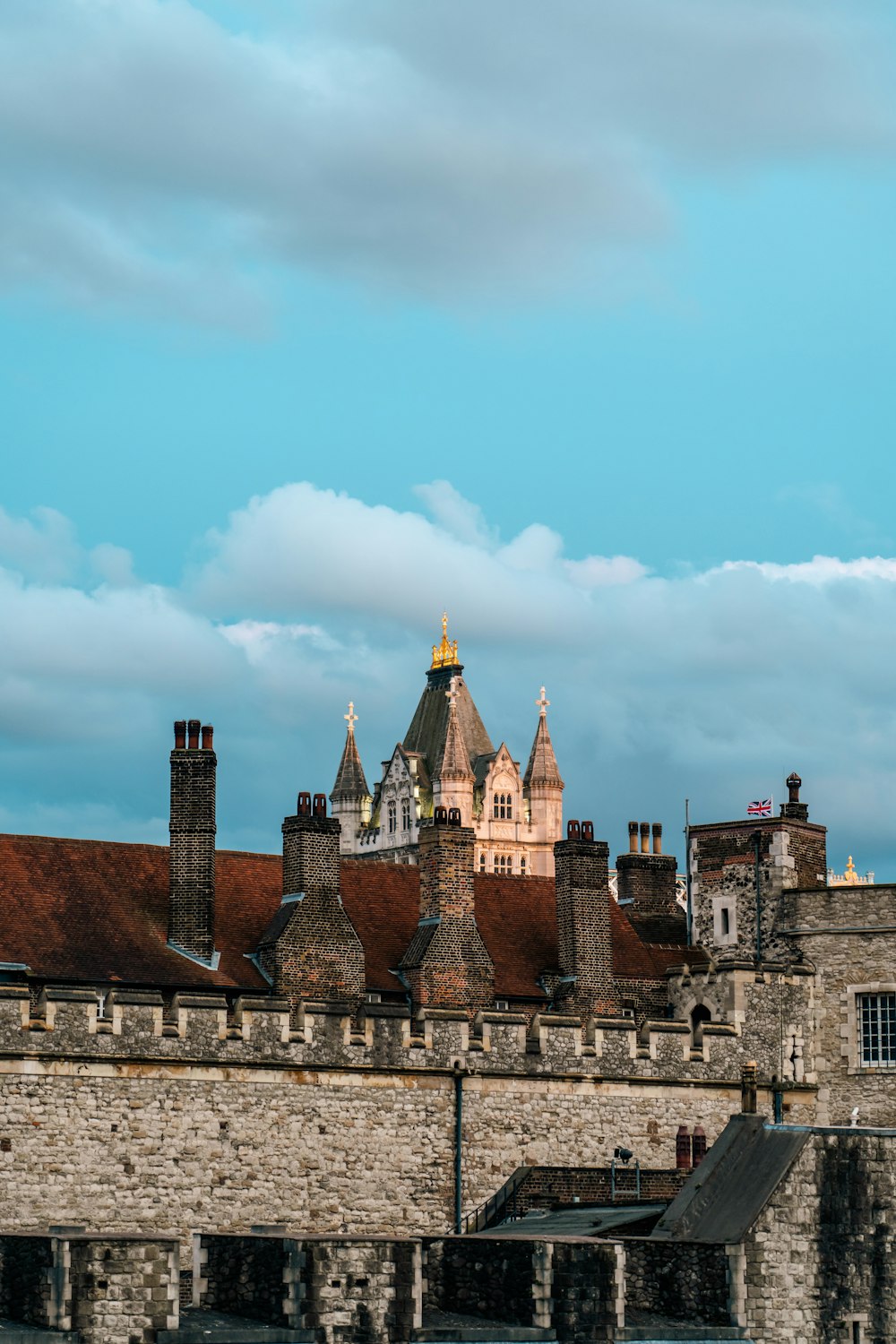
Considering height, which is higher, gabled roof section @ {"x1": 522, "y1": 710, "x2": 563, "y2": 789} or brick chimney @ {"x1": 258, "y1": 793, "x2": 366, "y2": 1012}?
gabled roof section @ {"x1": 522, "y1": 710, "x2": 563, "y2": 789}

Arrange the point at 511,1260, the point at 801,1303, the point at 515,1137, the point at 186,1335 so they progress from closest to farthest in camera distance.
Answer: the point at 186,1335, the point at 511,1260, the point at 801,1303, the point at 515,1137

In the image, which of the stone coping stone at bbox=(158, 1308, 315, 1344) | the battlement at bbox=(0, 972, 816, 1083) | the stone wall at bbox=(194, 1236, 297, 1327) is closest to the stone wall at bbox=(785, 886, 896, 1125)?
the battlement at bbox=(0, 972, 816, 1083)

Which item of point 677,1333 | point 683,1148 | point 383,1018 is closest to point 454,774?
point 683,1148

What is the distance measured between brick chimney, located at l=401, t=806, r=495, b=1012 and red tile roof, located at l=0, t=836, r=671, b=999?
609 mm

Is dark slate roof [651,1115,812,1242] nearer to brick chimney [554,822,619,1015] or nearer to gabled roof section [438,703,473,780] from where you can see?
brick chimney [554,822,619,1015]

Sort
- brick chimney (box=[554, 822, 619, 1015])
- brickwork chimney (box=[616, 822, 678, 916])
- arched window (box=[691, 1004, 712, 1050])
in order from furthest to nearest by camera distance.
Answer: brickwork chimney (box=[616, 822, 678, 916]) → brick chimney (box=[554, 822, 619, 1015]) → arched window (box=[691, 1004, 712, 1050])

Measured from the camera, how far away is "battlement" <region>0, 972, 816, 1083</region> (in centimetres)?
3750

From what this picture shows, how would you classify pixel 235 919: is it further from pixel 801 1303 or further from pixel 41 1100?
pixel 801 1303

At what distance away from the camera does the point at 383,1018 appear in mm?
40281

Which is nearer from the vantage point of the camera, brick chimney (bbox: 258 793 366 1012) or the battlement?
the battlement

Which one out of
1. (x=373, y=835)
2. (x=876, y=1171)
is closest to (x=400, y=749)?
(x=373, y=835)

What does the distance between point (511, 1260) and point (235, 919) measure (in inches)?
630

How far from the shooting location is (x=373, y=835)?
545 feet

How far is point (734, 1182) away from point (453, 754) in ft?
417
